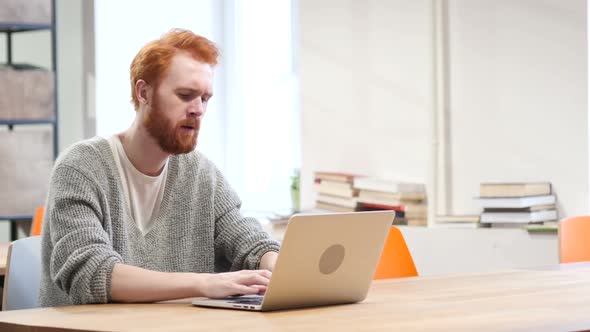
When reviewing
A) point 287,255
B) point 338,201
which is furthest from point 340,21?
point 287,255

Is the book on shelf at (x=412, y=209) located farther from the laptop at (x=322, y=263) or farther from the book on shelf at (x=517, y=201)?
the laptop at (x=322, y=263)

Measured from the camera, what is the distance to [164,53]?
229cm

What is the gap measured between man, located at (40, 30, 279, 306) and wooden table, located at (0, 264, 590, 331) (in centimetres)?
9

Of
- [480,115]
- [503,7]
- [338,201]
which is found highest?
[503,7]

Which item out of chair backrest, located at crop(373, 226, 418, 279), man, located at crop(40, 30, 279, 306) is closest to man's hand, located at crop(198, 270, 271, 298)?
man, located at crop(40, 30, 279, 306)

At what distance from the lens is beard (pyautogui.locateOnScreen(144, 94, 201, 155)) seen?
226 centimetres

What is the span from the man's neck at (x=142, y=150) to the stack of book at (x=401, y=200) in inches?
93.4

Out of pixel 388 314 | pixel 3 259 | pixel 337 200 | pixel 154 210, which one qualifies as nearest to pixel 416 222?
pixel 337 200

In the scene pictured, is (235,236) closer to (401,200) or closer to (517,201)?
(517,201)

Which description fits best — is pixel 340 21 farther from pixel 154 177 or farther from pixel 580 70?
pixel 154 177

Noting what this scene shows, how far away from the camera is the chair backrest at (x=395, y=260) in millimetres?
2762

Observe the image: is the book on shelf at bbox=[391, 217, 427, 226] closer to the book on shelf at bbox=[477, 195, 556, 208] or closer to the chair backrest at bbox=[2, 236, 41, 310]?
the book on shelf at bbox=[477, 195, 556, 208]

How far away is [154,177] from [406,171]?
2.61 m

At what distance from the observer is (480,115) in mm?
4465
